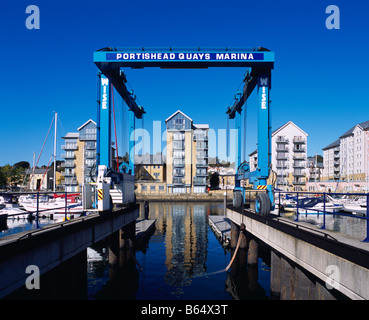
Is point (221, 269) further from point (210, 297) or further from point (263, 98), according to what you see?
point (263, 98)

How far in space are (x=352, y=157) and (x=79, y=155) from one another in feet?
266

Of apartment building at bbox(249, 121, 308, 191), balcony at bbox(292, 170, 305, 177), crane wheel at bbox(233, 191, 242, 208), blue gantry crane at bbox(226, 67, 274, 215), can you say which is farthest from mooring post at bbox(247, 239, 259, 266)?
balcony at bbox(292, 170, 305, 177)

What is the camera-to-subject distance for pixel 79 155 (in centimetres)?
8756

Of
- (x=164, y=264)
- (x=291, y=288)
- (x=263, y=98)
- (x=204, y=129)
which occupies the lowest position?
(x=164, y=264)

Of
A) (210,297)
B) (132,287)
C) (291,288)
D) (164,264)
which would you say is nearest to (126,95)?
(164,264)

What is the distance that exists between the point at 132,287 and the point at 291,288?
299 inches

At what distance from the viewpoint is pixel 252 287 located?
14977mm

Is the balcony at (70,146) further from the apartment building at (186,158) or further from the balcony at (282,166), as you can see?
the balcony at (282,166)

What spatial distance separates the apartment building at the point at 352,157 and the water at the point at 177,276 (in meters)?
67.7

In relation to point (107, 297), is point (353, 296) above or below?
above

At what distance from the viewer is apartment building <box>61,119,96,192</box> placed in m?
86.4

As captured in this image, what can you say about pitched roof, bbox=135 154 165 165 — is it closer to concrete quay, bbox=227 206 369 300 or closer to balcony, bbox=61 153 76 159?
balcony, bbox=61 153 76 159

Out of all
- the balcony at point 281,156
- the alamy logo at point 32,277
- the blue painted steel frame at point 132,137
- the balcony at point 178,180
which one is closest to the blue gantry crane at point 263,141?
the blue painted steel frame at point 132,137

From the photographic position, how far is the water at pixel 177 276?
1398 cm
